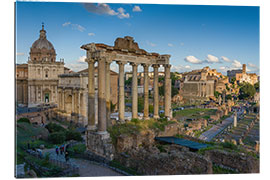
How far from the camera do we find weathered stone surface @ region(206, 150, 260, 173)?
35.0 ft

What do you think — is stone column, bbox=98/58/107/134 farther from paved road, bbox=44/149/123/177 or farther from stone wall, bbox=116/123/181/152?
paved road, bbox=44/149/123/177

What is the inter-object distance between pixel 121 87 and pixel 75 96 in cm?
1989

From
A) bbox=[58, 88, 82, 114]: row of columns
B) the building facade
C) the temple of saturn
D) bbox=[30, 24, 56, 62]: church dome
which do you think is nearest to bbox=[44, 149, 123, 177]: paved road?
the temple of saturn

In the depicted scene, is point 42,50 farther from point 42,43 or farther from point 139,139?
point 139,139

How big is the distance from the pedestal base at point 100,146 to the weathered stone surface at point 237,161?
581 centimetres

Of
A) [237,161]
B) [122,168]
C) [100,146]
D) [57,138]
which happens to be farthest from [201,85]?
[122,168]

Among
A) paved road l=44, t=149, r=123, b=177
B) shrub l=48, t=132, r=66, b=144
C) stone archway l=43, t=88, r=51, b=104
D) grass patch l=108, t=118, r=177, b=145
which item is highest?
stone archway l=43, t=88, r=51, b=104

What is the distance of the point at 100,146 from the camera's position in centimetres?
1260

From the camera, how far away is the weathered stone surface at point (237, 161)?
10672mm

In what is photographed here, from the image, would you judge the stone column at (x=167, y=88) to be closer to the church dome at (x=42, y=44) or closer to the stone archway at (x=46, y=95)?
the stone archway at (x=46, y=95)

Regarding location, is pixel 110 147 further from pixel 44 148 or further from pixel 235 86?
pixel 235 86

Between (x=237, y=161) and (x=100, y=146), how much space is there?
294 inches

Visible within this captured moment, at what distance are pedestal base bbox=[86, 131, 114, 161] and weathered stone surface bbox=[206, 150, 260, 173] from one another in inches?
229

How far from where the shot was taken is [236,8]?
493 inches
